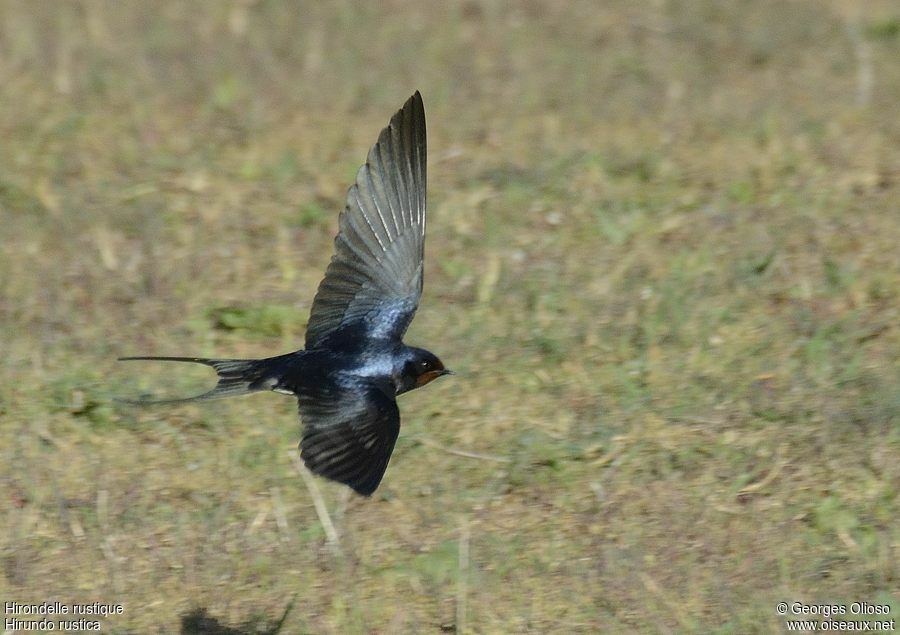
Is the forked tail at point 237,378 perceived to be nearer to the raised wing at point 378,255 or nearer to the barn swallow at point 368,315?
the barn swallow at point 368,315

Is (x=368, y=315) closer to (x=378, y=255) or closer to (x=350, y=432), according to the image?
(x=378, y=255)

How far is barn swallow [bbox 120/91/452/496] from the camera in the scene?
155 inches

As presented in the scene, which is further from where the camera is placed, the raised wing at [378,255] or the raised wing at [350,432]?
the raised wing at [378,255]

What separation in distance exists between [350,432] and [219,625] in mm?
758

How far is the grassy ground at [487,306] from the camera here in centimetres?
421

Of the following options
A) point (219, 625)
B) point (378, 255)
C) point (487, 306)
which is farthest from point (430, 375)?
point (487, 306)

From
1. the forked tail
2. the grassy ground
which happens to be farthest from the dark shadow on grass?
the forked tail

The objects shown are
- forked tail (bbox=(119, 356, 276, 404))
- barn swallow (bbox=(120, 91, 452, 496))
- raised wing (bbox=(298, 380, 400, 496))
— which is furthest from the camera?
forked tail (bbox=(119, 356, 276, 404))

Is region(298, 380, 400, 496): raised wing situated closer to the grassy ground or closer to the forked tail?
the forked tail

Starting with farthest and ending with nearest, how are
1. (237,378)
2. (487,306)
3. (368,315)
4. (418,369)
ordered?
1. (487,306)
2. (368,315)
3. (418,369)
4. (237,378)

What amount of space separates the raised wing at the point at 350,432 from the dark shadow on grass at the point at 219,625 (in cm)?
65

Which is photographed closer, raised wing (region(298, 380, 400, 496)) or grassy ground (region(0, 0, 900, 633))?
raised wing (region(298, 380, 400, 496))

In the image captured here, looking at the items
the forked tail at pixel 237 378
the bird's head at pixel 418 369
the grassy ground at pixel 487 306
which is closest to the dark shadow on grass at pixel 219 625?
the grassy ground at pixel 487 306

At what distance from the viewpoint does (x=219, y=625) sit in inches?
158
